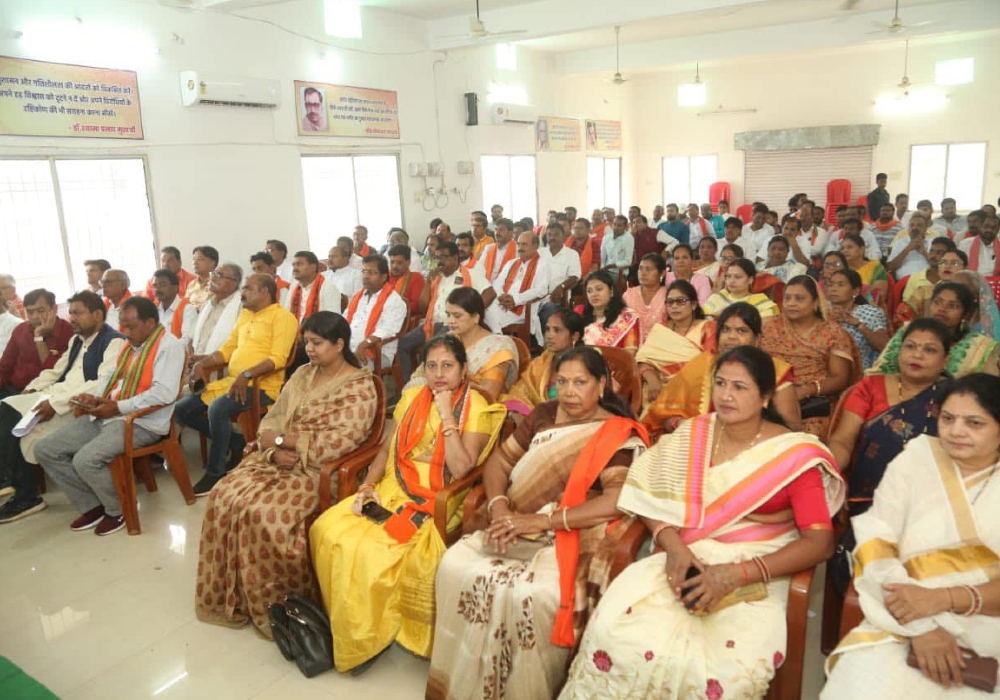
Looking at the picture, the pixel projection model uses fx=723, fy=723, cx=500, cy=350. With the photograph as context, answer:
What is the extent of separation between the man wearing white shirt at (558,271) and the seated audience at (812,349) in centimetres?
280

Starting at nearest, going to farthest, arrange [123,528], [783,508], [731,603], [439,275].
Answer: [731,603], [783,508], [123,528], [439,275]

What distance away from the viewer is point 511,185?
11133 mm

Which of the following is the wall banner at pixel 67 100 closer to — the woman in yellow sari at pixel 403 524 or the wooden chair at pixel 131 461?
the wooden chair at pixel 131 461

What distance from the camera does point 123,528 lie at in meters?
3.58

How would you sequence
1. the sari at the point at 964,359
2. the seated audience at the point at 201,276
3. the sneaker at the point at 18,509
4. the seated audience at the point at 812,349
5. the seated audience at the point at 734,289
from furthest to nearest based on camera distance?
1. the seated audience at the point at 201,276
2. the seated audience at the point at 734,289
3. the sneaker at the point at 18,509
4. the seated audience at the point at 812,349
5. the sari at the point at 964,359

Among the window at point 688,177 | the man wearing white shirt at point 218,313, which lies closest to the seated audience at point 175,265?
the man wearing white shirt at point 218,313

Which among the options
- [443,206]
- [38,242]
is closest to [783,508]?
[38,242]

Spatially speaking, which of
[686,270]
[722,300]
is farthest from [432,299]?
[722,300]

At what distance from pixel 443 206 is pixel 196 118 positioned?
12.0ft

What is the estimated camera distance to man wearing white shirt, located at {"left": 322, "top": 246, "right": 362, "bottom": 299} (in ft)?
21.0

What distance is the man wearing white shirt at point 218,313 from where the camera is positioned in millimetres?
4570

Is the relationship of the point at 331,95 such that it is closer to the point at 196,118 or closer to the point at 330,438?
the point at 196,118

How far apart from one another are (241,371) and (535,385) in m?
1.70

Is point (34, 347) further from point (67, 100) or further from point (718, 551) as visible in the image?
point (718, 551)
